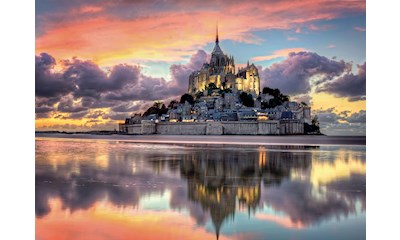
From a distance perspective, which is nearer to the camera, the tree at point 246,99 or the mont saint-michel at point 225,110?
the mont saint-michel at point 225,110

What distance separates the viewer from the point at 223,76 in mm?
33844

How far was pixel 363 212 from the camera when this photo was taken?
3672 mm

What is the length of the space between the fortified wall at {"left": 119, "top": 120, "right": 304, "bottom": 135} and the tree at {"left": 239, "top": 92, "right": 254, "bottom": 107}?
2.56 meters

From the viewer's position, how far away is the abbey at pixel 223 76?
32.2 meters

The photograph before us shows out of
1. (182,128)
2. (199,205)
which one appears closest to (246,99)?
(182,128)

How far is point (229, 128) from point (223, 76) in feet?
21.2

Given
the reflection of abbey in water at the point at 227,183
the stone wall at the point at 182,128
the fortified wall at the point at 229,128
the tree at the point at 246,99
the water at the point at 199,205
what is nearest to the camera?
the water at the point at 199,205

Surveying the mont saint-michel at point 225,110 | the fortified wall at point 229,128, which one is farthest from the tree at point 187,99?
the fortified wall at point 229,128

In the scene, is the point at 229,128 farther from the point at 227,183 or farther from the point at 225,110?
the point at 227,183

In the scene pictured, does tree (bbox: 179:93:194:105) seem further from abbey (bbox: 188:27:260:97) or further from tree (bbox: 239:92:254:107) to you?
tree (bbox: 239:92:254:107)

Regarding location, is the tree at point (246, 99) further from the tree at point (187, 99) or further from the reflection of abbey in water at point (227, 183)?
the reflection of abbey in water at point (227, 183)
